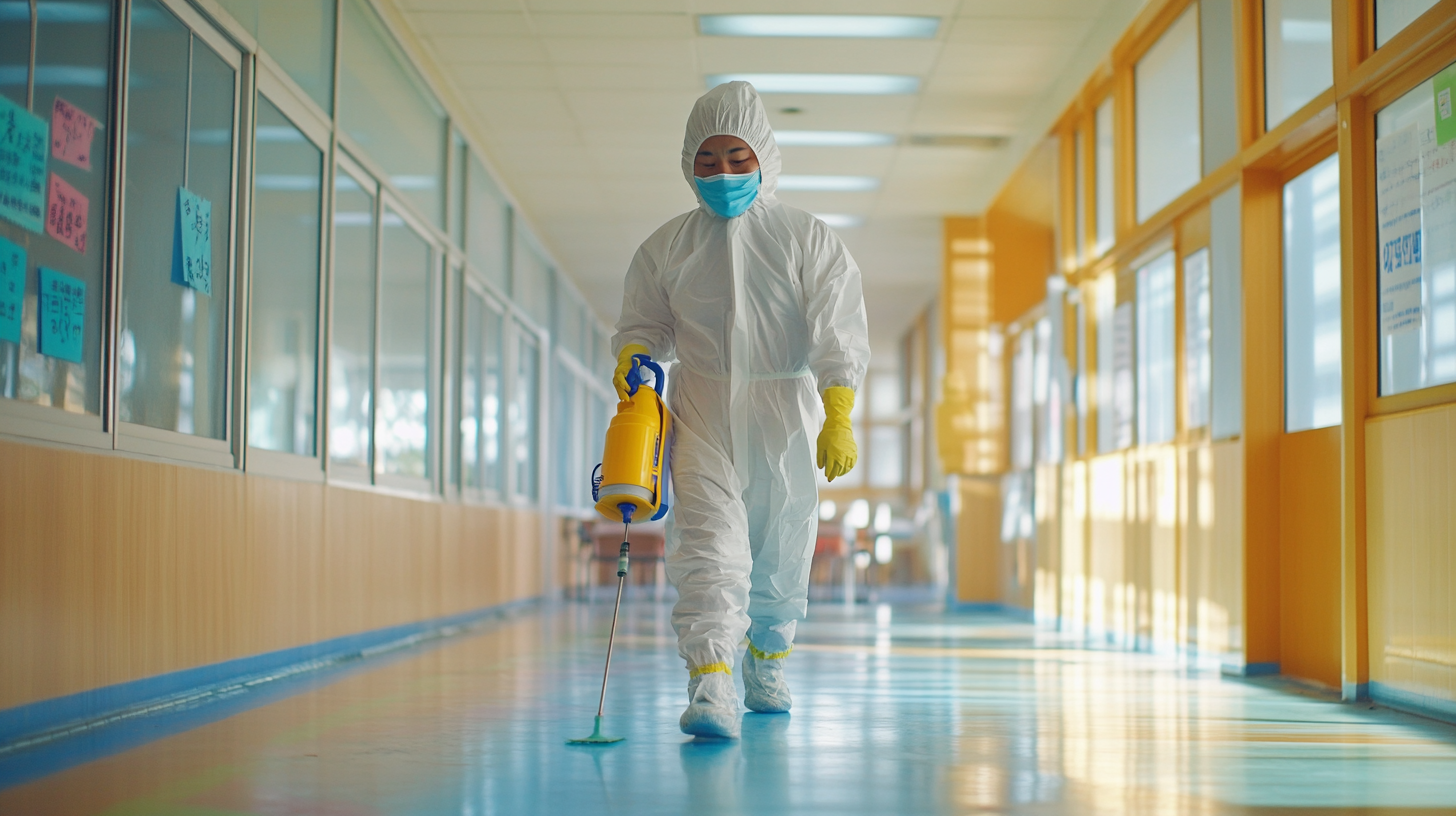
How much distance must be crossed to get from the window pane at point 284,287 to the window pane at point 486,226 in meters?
3.09

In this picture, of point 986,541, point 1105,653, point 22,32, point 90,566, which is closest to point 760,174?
point 22,32

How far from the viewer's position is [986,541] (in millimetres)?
9719

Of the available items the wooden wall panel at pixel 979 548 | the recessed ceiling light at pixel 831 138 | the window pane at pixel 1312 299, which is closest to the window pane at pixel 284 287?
the window pane at pixel 1312 299

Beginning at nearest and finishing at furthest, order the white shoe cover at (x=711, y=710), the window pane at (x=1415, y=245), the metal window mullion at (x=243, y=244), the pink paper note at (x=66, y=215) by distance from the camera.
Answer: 1. the white shoe cover at (x=711, y=710)
2. the pink paper note at (x=66, y=215)
3. the window pane at (x=1415, y=245)
4. the metal window mullion at (x=243, y=244)

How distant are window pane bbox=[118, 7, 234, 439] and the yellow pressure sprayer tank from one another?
1.41 metres

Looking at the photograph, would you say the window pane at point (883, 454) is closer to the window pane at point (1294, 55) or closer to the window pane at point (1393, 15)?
the window pane at point (1294, 55)

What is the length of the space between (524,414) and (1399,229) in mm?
7976

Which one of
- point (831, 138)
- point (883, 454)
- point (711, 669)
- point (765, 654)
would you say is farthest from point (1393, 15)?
point (883, 454)

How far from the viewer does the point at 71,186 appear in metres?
3.05

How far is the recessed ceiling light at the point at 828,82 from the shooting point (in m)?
7.14

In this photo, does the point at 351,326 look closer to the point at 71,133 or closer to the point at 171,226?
the point at 171,226

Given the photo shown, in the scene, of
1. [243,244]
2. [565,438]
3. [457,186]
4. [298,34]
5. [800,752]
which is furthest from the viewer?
[565,438]

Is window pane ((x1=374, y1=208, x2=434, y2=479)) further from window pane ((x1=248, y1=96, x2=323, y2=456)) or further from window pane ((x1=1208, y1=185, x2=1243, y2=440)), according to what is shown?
window pane ((x1=1208, y1=185, x2=1243, y2=440))

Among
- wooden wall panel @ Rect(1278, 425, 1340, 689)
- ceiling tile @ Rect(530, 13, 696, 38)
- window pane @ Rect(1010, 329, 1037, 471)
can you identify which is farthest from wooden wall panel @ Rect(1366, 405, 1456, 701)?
window pane @ Rect(1010, 329, 1037, 471)
